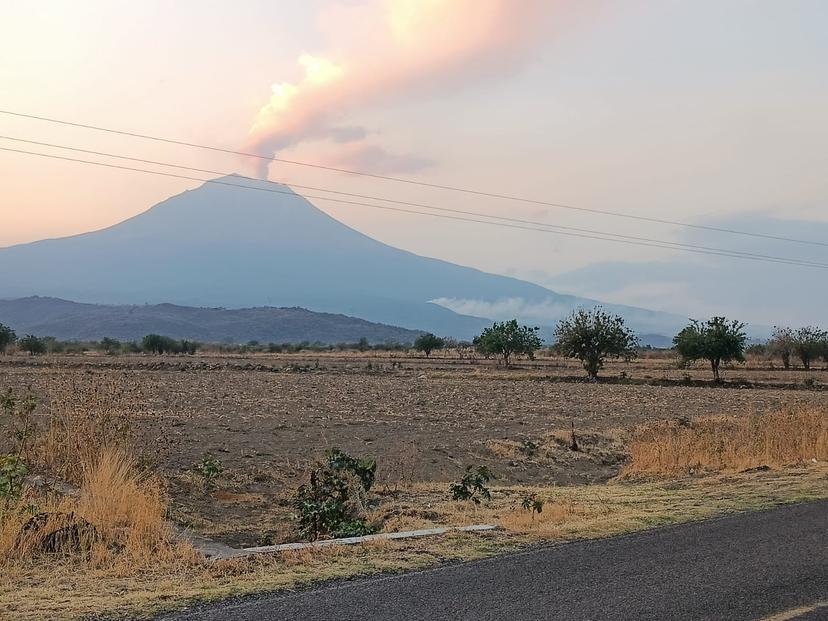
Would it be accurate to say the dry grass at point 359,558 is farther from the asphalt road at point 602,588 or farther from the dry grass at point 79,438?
the dry grass at point 79,438

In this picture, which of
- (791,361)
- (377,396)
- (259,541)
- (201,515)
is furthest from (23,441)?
(791,361)

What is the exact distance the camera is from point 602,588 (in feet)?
22.3

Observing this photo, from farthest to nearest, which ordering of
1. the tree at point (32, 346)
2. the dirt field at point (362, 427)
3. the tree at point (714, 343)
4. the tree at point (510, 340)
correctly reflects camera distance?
the tree at point (32, 346), the tree at point (510, 340), the tree at point (714, 343), the dirt field at point (362, 427)

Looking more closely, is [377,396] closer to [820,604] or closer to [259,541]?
[259,541]

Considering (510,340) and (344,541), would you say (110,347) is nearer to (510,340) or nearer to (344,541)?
(510,340)

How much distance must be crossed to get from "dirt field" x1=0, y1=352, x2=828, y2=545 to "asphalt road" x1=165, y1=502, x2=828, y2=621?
4.51m

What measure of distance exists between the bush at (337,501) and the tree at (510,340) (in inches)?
2869

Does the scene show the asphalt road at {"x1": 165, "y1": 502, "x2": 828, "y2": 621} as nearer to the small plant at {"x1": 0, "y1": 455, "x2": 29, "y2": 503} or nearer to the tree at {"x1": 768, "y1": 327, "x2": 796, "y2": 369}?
the small plant at {"x1": 0, "y1": 455, "x2": 29, "y2": 503}

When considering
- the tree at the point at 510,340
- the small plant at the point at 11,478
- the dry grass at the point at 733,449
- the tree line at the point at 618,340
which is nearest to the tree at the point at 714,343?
the tree line at the point at 618,340

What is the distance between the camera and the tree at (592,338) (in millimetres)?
62188

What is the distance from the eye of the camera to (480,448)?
854 inches

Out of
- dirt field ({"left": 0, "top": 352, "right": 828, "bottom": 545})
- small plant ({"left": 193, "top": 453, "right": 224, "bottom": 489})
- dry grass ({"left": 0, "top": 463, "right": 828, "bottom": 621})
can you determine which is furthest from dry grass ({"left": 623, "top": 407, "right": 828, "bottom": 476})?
small plant ({"left": 193, "top": 453, "right": 224, "bottom": 489})

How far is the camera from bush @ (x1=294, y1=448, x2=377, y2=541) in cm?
1064

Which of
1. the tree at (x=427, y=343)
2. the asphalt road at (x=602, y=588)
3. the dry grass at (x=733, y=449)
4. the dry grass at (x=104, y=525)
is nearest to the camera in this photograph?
the asphalt road at (x=602, y=588)
